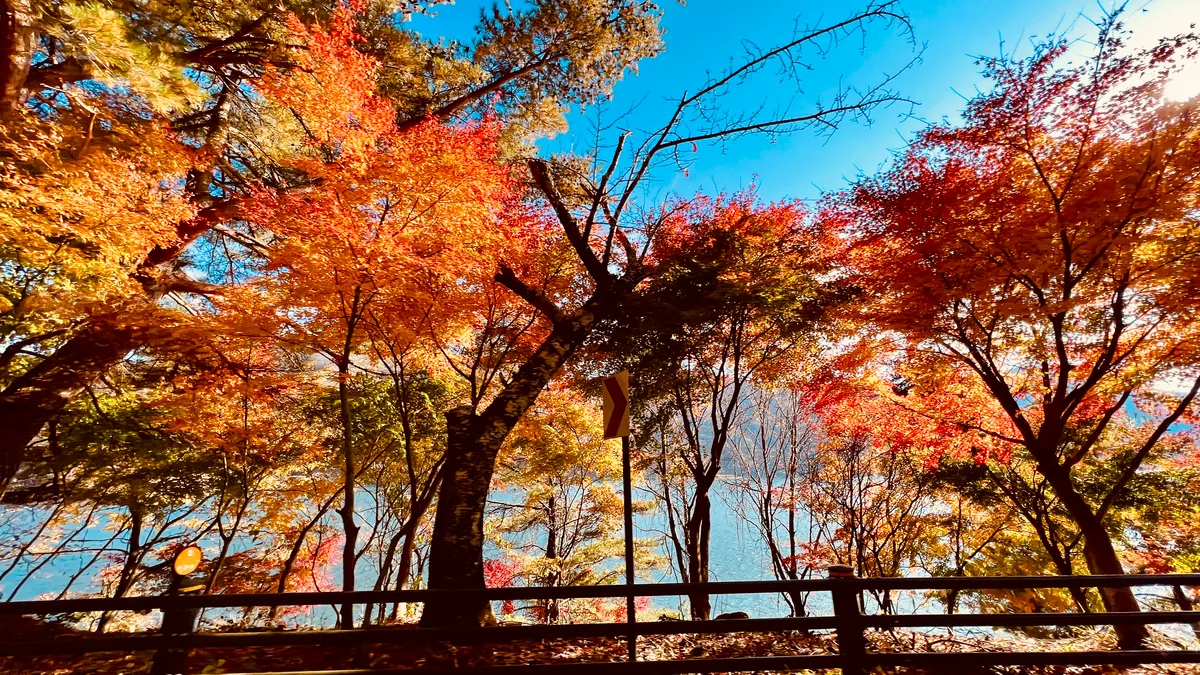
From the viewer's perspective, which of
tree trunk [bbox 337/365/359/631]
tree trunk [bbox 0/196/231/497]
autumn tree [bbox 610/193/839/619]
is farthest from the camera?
autumn tree [bbox 610/193/839/619]

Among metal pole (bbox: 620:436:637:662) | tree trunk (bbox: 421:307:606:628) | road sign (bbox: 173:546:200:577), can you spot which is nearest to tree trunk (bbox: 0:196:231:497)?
road sign (bbox: 173:546:200:577)

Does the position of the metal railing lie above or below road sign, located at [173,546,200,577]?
below

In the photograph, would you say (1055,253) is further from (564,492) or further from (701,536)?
(564,492)

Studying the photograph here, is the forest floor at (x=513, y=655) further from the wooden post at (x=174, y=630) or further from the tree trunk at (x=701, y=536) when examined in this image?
the tree trunk at (x=701, y=536)

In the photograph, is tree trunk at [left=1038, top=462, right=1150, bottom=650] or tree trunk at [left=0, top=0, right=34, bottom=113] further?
tree trunk at [left=1038, top=462, right=1150, bottom=650]

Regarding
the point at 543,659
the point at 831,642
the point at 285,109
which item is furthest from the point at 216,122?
the point at 831,642

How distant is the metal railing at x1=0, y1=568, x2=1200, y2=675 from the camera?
3.42 metres

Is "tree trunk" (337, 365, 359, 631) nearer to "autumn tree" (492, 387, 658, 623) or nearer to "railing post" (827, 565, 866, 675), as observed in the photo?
"railing post" (827, 565, 866, 675)

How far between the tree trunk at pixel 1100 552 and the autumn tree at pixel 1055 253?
20mm

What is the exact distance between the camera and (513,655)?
189 inches

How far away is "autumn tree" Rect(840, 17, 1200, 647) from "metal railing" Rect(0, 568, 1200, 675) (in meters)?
3.38

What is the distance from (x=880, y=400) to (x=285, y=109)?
1542 centimetres

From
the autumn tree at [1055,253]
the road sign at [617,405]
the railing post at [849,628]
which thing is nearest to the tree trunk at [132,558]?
the road sign at [617,405]

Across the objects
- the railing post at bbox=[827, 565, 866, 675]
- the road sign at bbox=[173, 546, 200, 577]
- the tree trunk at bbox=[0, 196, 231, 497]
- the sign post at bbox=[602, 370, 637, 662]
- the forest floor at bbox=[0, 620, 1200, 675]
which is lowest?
the forest floor at bbox=[0, 620, 1200, 675]
